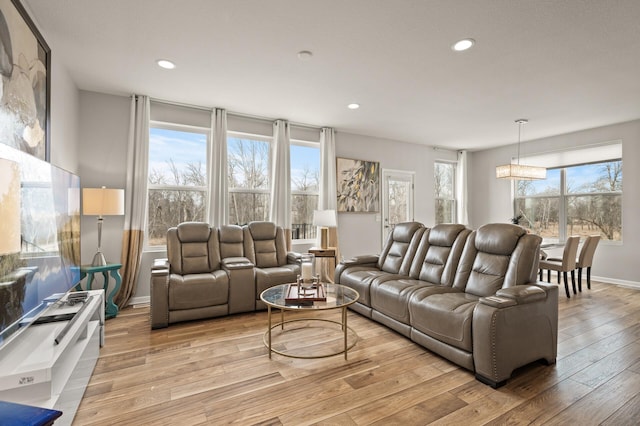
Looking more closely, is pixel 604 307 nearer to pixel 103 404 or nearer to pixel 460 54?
pixel 460 54

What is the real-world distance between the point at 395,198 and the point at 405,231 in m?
2.68

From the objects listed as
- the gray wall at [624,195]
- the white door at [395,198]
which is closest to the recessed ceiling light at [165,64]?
the white door at [395,198]

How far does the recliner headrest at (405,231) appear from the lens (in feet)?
12.6

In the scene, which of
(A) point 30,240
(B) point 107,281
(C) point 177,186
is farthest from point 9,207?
(C) point 177,186

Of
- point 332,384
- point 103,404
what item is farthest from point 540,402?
point 103,404

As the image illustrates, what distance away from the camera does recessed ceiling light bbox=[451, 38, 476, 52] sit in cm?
267

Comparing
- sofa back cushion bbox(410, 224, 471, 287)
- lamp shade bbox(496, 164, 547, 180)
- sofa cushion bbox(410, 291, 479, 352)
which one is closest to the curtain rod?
sofa back cushion bbox(410, 224, 471, 287)

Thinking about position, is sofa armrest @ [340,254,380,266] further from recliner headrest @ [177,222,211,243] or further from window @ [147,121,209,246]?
window @ [147,121,209,246]

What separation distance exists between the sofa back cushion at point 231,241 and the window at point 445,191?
4.86 m

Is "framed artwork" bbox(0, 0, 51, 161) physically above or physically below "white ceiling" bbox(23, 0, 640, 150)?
below

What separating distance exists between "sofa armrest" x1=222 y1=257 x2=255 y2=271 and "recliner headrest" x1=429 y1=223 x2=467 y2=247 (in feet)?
7.19

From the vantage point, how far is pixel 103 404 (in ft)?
6.30

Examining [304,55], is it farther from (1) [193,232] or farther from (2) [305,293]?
(1) [193,232]

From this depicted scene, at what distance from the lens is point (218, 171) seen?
4.48 meters
